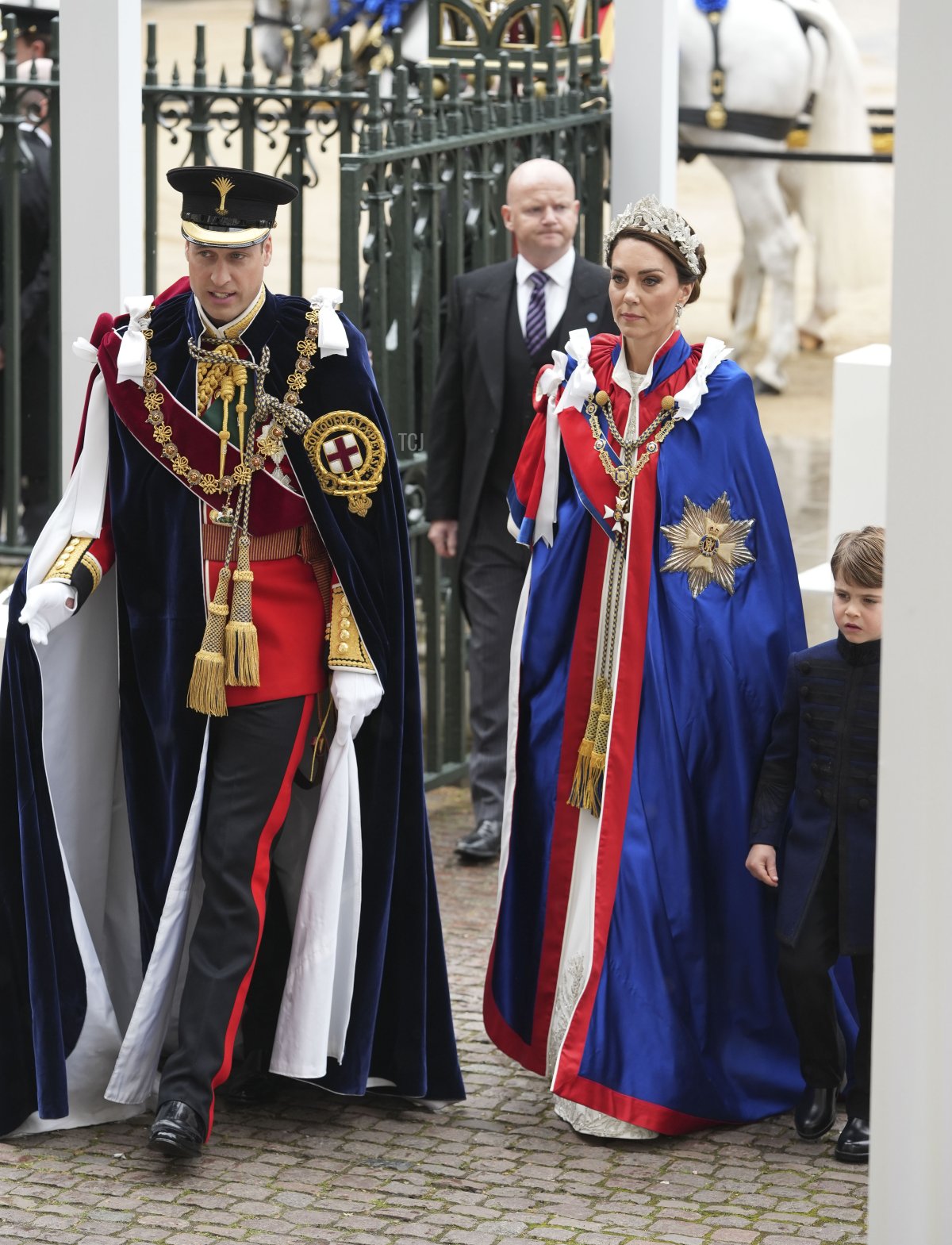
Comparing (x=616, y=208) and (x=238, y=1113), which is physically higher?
(x=616, y=208)

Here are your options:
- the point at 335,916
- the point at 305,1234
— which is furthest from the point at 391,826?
the point at 305,1234

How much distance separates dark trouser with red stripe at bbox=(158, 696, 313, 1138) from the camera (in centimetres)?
483

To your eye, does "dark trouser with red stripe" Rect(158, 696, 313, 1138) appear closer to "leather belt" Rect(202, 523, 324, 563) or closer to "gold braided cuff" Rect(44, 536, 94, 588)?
"leather belt" Rect(202, 523, 324, 563)

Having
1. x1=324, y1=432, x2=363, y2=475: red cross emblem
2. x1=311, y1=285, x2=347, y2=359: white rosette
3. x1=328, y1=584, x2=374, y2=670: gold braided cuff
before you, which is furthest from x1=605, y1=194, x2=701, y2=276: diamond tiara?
x1=328, y1=584, x2=374, y2=670: gold braided cuff

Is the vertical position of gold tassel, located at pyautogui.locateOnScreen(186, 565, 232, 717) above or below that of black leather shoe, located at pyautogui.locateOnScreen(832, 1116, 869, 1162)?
above

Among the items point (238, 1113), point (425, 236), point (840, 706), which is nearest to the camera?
point (840, 706)

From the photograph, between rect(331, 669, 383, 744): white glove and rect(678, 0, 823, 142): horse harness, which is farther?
rect(678, 0, 823, 142): horse harness

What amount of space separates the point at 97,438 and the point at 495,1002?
1.51 m

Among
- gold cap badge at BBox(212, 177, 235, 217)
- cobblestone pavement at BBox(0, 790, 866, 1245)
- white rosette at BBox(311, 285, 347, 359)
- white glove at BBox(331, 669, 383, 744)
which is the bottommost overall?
cobblestone pavement at BBox(0, 790, 866, 1245)

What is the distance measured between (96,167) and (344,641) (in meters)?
1.89

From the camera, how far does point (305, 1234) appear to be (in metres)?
4.52

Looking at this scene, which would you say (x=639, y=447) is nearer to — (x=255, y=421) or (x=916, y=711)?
(x=255, y=421)

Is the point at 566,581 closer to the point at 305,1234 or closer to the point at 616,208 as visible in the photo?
the point at 305,1234

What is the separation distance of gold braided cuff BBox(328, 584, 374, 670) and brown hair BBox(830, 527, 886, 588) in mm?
978
